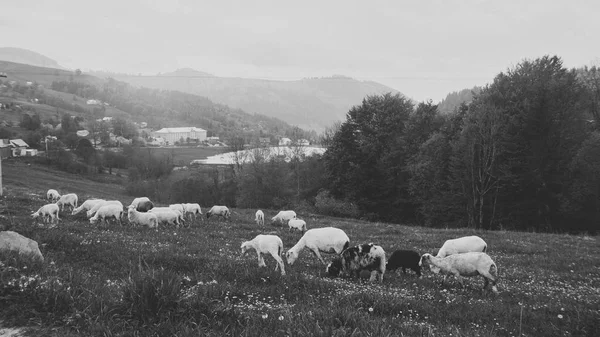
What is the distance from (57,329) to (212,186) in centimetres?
8472

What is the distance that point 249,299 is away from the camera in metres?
6.96

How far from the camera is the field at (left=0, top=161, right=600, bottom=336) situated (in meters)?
5.00

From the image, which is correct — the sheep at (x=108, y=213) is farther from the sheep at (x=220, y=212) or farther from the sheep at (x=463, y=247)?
the sheep at (x=463, y=247)

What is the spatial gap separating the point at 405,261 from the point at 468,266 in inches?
85.6

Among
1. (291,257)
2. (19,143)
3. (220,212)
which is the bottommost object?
(19,143)

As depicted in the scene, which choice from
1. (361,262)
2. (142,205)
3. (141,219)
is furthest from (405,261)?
(142,205)

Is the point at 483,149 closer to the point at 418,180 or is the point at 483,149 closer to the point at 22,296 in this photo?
the point at 418,180

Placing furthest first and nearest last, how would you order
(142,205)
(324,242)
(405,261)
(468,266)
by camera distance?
A: (142,205)
(324,242)
(405,261)
(468,266)

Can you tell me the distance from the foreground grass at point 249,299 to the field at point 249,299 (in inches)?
0.9

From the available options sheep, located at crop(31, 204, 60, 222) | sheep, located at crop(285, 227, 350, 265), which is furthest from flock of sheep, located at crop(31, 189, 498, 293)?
sheep, located at crop(31, 204, 60, 222)

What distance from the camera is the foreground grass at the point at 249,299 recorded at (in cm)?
501

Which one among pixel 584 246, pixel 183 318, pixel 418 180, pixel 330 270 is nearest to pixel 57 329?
pixel 183 318

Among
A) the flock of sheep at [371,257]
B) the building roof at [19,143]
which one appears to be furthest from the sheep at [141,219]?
the building roof at [19,143]

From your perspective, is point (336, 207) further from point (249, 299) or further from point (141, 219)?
point (249, 299)
